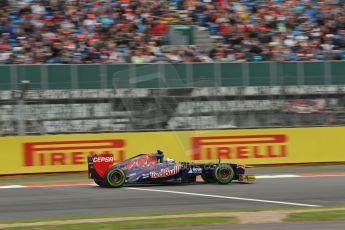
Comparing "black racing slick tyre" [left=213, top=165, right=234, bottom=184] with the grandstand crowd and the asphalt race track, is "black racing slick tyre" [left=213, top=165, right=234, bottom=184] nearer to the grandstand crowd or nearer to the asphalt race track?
the asphalt race track

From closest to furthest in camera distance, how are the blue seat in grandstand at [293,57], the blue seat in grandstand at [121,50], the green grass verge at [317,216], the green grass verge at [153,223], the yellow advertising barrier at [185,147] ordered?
the green grass verge at [153,223], the green grass verge at [317,216], the yellow advertising barrier at [185,147], the blue seat in grandstand at [121,50], the blue seat in grandstand at [293,57]

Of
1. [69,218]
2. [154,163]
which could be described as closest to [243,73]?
[154,163]

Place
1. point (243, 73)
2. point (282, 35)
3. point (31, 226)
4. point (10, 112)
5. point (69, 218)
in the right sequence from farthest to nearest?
point (282, 35) → point (243, 73) → point (10, 112) → point (69, 218) → point (31, 226)

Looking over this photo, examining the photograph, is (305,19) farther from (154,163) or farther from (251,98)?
(154,163)

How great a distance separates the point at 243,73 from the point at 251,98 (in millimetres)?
1533

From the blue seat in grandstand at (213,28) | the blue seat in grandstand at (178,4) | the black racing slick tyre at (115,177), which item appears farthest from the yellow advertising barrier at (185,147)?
the blue seat in grandstand at (178,4)

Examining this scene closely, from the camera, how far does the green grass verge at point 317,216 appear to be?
9.63 metres

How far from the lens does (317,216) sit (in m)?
9.88

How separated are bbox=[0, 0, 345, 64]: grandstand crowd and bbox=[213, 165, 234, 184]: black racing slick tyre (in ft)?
22.5

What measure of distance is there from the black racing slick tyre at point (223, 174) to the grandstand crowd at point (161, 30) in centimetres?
686

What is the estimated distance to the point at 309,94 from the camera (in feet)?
64.0

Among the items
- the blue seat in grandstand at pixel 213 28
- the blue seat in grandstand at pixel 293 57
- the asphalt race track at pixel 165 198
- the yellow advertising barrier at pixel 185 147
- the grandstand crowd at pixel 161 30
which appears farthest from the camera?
the blue seat in grandstand at pixel 213 28

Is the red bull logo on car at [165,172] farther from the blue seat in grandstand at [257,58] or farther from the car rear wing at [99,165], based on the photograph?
the blue seat in grandstand at [257,58]

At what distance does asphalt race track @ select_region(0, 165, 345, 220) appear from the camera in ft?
37.3
